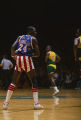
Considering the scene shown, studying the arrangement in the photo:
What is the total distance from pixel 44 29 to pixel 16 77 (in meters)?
13.3

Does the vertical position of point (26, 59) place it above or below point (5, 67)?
above

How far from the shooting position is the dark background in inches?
730

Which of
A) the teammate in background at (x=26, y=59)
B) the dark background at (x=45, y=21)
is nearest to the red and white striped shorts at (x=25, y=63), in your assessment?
the teammate in background at (x=26, y=59)

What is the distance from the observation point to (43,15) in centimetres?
1922

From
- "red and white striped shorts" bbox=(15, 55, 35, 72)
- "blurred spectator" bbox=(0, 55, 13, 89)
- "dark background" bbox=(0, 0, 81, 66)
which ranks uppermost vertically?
"dark background" bbox=(0, 0, 81, 66)

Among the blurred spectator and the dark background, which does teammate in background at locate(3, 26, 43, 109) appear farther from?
the dark background

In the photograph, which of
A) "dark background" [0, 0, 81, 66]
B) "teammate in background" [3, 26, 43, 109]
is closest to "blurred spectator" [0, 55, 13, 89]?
"dark background" [0, 0, 81, 66]

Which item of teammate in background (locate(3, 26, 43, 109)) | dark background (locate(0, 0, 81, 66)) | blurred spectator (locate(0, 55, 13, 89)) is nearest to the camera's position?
teammate in background (locate(3, 26, 43, 109))

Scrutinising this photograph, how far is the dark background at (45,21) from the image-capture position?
18.5 m

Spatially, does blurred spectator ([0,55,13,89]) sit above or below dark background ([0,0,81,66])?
below

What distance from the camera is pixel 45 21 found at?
766 inches

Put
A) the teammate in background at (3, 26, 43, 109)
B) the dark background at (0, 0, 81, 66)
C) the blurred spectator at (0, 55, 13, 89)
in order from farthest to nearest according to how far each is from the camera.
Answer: the dark background at (0, 0, 81, 66) < the blurred spectator at (0, 55, 13, 89) < the teammate in background at (3, 26, 43, 109)

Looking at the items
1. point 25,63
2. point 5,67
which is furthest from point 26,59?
point 5,67

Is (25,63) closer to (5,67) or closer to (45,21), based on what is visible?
(5,67)
